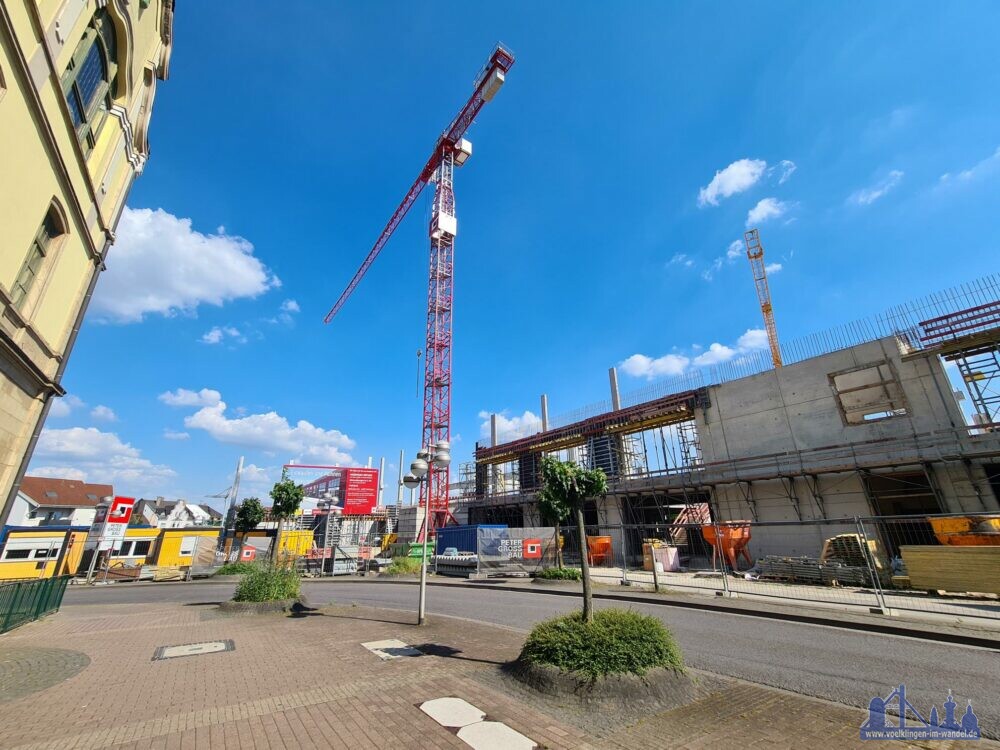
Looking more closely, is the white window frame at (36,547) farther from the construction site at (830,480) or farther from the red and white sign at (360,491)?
the red and white sign at (360,491)

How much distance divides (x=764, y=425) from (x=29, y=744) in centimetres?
2872

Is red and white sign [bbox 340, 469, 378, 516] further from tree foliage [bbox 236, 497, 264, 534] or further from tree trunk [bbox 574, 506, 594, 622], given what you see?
tree trunk [bbox 574, 506, 594, 622]

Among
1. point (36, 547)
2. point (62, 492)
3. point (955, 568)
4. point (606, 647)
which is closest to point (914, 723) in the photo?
point (606, 647)

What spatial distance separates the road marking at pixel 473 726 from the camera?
13.3 ft

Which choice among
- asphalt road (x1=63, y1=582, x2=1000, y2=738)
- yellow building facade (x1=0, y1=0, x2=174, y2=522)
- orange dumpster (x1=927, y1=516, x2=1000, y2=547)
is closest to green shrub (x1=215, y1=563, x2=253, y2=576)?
asphalt road (x1=63, y1=582, x2=1000, y2=738)

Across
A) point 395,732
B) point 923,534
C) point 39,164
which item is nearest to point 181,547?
point 39,164

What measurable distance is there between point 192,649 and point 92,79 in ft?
43.7

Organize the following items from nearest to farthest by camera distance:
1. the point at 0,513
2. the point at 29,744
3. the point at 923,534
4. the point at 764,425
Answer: the point at 29,744
the point at 0,513
the point at 923,534
the point at 764,425

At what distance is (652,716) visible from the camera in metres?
4.75

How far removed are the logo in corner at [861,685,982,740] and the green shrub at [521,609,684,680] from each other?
1914 millimetres

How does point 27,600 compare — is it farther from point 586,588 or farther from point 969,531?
point 969,531

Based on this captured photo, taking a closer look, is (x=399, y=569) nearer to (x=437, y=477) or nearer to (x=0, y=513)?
(x=0, y=513)

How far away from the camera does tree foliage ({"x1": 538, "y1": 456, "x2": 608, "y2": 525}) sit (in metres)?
8.52

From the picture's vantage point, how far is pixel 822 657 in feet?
23.6
